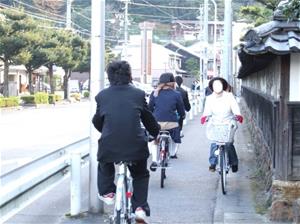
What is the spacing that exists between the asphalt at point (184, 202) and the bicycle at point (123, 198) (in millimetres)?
1395

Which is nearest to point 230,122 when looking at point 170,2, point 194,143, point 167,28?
point 194,143

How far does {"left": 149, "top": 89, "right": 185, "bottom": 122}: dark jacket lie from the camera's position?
11.0m

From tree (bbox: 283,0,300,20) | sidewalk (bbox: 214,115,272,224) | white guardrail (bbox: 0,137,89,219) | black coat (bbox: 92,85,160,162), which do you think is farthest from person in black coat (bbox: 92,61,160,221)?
tree (bbox: 283,0,300,20)

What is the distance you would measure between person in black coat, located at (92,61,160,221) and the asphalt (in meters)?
1.31

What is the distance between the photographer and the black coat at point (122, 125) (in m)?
6.10

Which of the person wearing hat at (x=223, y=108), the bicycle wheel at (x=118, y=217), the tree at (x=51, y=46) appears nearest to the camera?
the bicycle wheel at (x=118, y=217)

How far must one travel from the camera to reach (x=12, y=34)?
1767 inches

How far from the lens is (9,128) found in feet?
83.6

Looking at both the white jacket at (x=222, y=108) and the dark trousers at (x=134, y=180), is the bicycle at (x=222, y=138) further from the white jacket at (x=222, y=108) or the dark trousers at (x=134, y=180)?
the dark trousers at (x=134, y=180)

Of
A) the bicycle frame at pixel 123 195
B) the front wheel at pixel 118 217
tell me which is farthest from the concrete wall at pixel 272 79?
the front wheel at pixel 118 217

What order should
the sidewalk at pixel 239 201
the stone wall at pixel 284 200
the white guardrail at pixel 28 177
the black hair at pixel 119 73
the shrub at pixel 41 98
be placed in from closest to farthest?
the white guardrail at pixel 28 177
the black hair at pixel 119 73
the stone wall at pixel 284 200
the sidewalk at pixel 239 201
the shrub at pixel 41 98

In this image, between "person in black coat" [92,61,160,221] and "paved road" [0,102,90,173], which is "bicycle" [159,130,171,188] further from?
"person in black coat" [92,61,160,221]

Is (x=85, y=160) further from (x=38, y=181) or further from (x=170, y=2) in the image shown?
(x=170, y=2)

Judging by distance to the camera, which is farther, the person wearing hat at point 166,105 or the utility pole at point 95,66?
the person wearing hat at point 166,105
